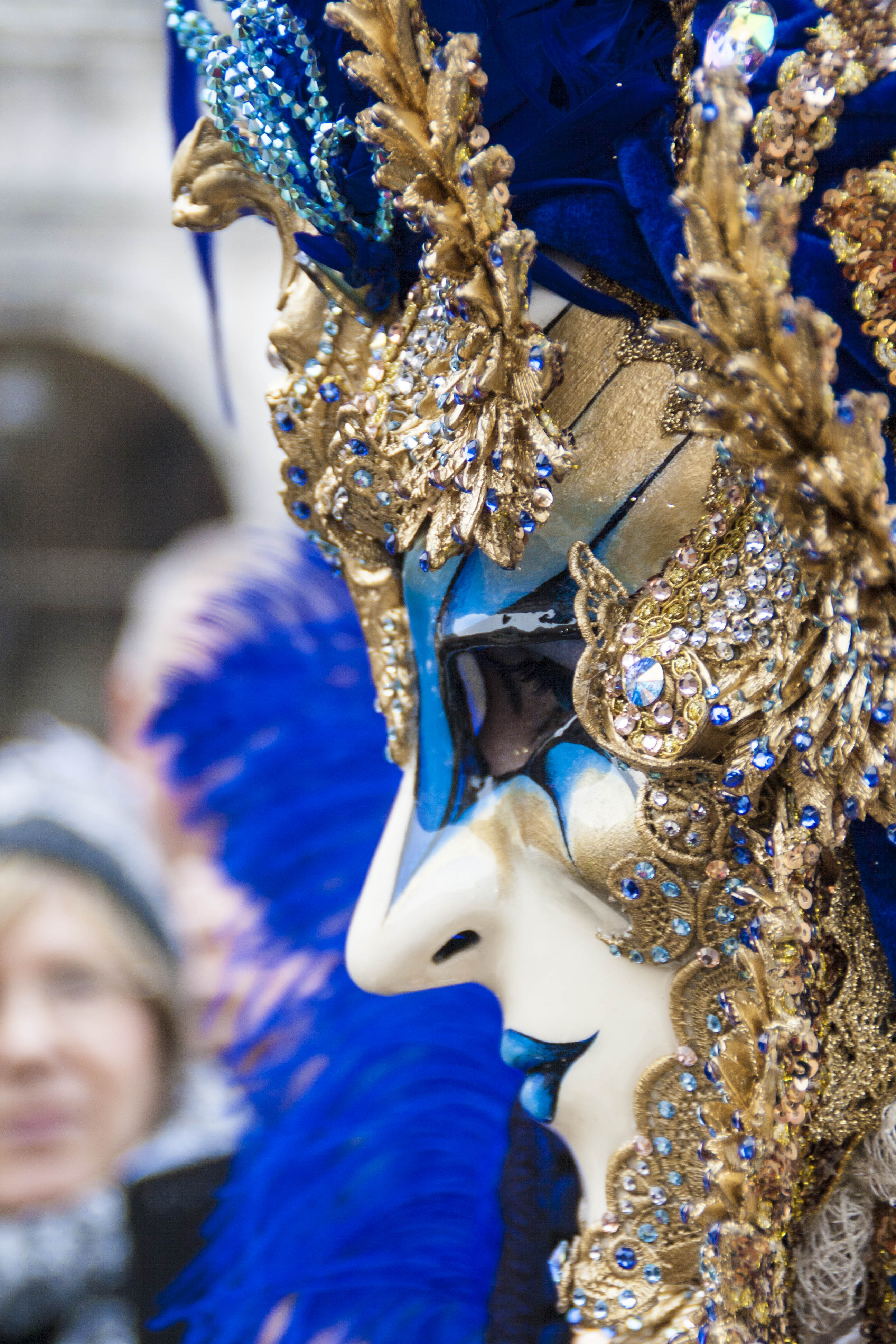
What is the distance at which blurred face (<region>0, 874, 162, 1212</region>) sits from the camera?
179cm

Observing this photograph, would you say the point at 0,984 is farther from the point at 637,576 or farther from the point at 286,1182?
the point at 637,576

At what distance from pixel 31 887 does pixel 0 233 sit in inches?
131

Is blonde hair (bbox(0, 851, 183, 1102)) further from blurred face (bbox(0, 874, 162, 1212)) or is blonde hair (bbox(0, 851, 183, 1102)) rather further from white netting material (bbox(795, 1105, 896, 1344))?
white netting material (bbox(795, 1105, 896, 1344))

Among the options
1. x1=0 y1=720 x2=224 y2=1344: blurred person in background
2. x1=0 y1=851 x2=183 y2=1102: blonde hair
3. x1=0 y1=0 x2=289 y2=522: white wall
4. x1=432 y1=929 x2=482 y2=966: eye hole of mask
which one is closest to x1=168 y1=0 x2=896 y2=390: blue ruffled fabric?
x1=432 y1=929 x2=482 y2=966: eye hole of mask

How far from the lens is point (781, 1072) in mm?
674

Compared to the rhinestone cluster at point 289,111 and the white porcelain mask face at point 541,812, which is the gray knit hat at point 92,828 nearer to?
the white porcelain mask face at point 541,812

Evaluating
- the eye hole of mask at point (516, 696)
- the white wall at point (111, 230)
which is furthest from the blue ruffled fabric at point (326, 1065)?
the white wall at point (111, 230)

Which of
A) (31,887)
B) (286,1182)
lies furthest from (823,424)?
(31,887)

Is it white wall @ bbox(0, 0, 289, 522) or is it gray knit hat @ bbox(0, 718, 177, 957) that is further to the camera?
white wall @ bbox(0, 0, 289, 522)

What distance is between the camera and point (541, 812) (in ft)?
2.48

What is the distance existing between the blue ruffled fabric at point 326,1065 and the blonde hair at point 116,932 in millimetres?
531

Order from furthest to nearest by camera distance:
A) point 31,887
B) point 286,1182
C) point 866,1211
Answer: point 31,887, point 286,1182, point 866,1211

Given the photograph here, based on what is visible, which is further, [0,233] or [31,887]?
[0,233]

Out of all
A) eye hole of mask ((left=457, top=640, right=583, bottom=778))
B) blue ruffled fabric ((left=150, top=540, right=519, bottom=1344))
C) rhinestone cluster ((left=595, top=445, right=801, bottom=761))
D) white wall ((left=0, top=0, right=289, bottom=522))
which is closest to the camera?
rhinestone cluster ((left=595, top=445, right=801, bottom=761))
